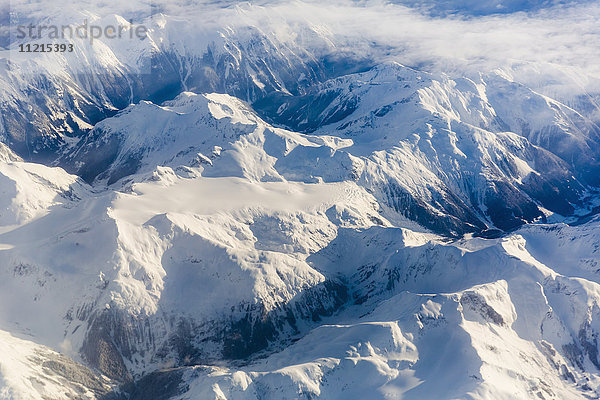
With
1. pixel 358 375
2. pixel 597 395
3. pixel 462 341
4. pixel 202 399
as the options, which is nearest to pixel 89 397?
pixel 202 399

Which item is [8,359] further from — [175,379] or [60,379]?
[175,379]

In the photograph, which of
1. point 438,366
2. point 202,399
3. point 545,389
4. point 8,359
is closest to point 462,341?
point 438,366

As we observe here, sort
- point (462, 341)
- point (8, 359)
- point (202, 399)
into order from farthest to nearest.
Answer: point (462, 341) < point (8, 359) < point (202, 399)

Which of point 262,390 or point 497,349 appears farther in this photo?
point 497,349

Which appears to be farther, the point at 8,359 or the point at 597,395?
the point at 597,395

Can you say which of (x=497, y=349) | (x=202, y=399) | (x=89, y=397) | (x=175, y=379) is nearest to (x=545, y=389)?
(x=497, y=349)

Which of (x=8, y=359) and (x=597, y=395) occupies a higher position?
(x=8, y=359)

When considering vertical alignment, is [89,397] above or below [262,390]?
below

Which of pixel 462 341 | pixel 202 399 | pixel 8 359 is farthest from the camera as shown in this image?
pixel 462 341

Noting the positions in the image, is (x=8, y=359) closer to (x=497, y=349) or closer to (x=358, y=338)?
(x=358, y=338)
